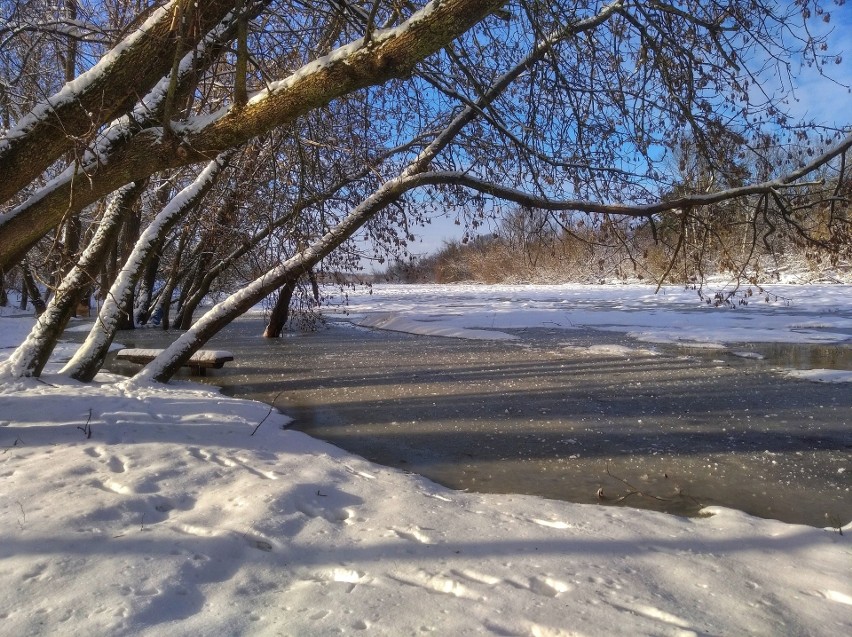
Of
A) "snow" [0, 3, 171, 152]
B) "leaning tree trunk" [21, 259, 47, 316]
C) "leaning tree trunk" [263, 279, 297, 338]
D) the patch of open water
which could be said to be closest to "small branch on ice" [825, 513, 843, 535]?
the patch of open water

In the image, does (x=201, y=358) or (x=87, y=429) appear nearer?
(x=87, y=429)

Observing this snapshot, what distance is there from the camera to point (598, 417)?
21.2 feet

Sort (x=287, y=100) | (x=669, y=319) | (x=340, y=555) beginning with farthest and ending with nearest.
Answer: (x=669, y=319)
(x=287, y=100)
(x=340, y=555)

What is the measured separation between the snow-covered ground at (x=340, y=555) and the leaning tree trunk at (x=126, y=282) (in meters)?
2.21

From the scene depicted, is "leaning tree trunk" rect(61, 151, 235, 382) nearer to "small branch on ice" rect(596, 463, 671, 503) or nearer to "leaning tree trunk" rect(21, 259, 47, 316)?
"leaning tree trunk" rect(21, 259, 47, 316)

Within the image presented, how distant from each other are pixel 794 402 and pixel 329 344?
9.70 m

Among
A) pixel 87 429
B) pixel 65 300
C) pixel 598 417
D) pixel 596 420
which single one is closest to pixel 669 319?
pixel 598 417

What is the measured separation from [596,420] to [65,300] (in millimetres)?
5645

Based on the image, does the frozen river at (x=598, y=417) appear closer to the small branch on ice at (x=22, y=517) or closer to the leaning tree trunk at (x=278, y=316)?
the small branch on ice at (x=22, y=517)

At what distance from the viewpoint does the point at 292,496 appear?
3.61 meters

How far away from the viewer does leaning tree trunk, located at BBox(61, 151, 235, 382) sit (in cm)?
695

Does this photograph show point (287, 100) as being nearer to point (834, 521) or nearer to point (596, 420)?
point (834, 521)

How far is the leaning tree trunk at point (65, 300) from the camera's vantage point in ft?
20.6

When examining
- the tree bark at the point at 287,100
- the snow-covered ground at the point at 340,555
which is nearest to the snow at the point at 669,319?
the snow-covered ground at the point at 340,555
